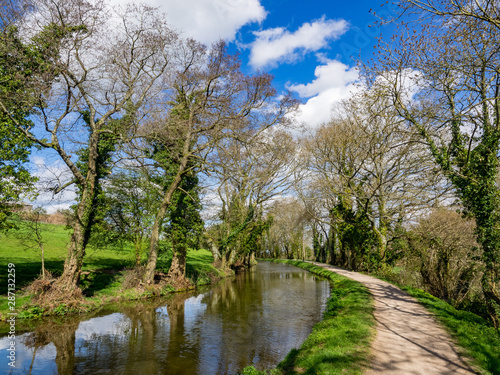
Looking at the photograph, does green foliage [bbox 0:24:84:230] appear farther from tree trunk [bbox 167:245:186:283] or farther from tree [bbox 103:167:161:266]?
tree trunk [bbox 167:245:186:283]

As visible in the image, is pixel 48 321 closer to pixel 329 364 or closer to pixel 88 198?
pixel 88 198

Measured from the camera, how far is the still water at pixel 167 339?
22.7 feet

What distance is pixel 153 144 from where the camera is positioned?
17.5 m

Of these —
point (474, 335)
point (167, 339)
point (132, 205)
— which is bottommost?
point (167, 339)

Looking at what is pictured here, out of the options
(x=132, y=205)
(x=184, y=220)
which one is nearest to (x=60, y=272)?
(x=132, y=205)

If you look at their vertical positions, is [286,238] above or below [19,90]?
below

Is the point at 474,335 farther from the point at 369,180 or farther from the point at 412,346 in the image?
the point at 369,180

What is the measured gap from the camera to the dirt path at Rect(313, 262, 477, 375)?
5.55 metres

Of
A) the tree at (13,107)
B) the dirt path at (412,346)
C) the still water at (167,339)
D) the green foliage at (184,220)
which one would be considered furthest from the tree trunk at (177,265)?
the dirt path at (412,346)

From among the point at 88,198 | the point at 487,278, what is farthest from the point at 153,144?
the point at 487,278

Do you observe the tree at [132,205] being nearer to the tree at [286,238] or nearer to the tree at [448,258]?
the tree at [448,258]

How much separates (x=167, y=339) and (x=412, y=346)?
6800 millimetres

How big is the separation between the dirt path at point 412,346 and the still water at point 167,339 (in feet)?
8.33

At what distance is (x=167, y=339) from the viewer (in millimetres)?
8930
